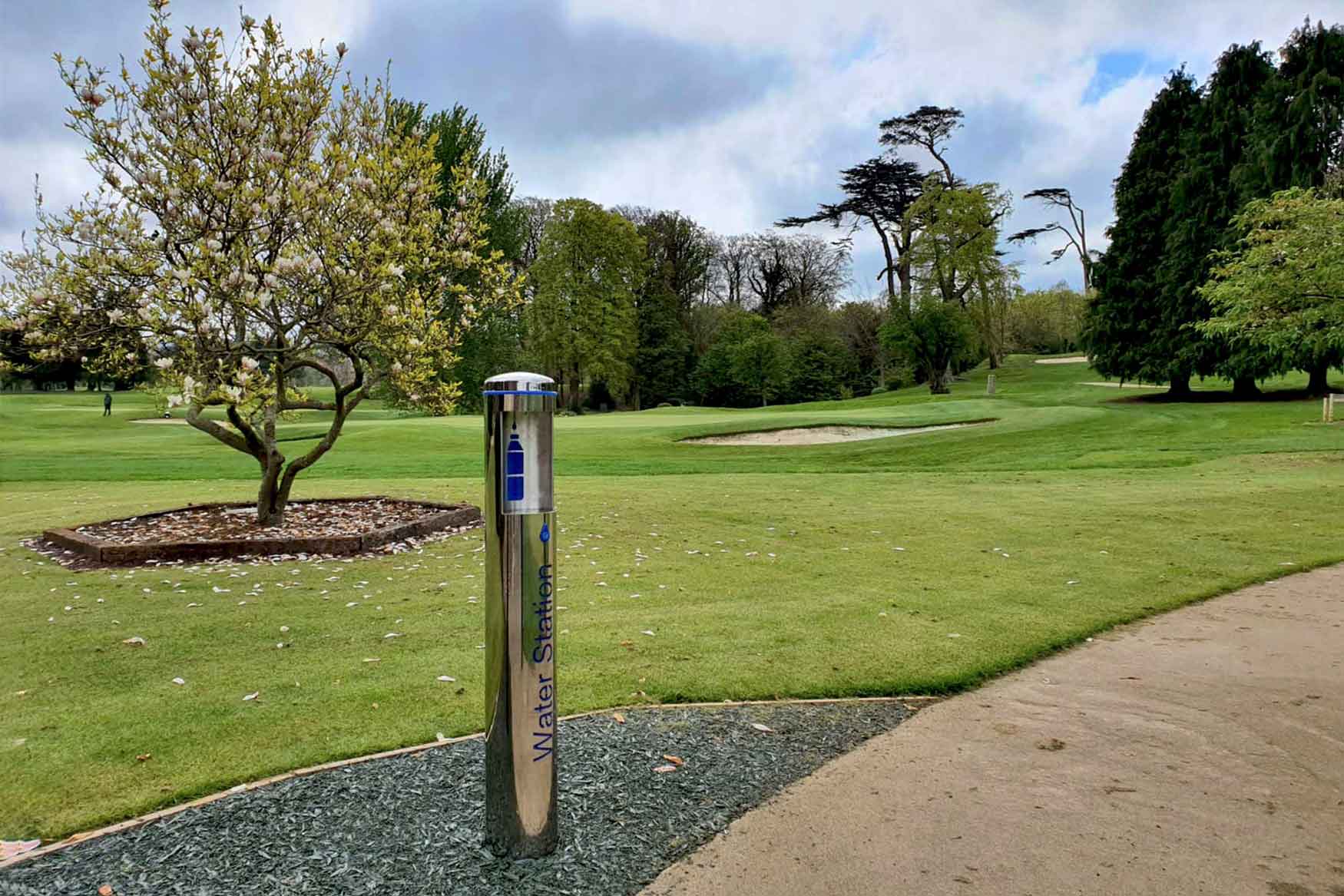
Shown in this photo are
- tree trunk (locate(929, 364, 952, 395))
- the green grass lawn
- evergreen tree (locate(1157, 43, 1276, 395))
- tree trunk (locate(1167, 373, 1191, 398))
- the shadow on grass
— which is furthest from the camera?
tree trunk (locate(929, 364, 952, 395))

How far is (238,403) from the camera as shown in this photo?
7.80 meters

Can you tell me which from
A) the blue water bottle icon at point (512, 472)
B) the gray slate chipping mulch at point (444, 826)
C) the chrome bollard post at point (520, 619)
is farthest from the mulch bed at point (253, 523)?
the blue water bottle icon at point (512, 472)

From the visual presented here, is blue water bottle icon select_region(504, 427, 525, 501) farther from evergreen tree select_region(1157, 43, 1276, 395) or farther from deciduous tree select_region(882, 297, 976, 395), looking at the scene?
deciduous tree select_region(882, 297, 976, 395)

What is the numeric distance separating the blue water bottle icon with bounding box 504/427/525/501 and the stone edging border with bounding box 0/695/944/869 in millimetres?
1402

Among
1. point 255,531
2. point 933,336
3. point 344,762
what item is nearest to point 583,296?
point 933,336

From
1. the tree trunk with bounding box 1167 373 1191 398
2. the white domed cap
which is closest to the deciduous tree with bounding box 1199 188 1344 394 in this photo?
the white domed cap

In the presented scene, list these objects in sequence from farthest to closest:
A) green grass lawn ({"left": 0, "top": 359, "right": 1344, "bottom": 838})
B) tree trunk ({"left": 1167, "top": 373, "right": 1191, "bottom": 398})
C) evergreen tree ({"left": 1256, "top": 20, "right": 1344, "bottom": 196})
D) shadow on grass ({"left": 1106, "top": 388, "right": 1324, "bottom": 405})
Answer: tree trunk ({"left": 1167, "top": 373, "right": 1191, "bottom": 398})
shadow on grass ({"left": 1106, "top": 388, "right": 1324, "bottom": 405})
evergreen tree ({"left": 1256, "top": 20, "right": 1344, "bottom": 196})
green grass lawn ({"left": 0, "top": 359, "right": 1344, "bottom": 838})

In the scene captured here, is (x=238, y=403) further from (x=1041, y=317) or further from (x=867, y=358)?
(x=1041, y=317)

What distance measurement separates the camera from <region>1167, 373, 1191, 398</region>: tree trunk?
35250 millimetres

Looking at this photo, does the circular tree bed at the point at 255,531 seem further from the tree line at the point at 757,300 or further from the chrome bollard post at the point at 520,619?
the tree line at the point at 757,300

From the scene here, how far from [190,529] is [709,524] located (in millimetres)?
6219

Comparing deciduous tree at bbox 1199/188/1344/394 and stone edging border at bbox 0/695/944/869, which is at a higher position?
deciduous tree at bbox 1199/188/1344/394

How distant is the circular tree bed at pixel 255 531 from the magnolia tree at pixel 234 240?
1240 millimetres

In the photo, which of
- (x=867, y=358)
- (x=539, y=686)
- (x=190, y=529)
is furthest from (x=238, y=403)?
(x=867, y=358)
